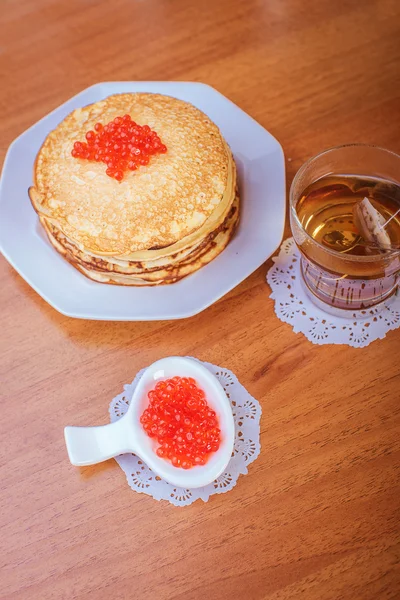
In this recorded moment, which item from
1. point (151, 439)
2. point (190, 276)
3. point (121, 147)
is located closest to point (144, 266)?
point (190, 276)

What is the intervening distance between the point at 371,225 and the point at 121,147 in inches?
20.3

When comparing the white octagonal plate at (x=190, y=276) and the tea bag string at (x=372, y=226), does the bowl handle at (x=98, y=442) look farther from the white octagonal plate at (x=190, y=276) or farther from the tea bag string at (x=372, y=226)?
the tea bag string at (x=372, y=226)

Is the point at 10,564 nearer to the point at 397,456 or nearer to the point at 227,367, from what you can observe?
the point at 227,367

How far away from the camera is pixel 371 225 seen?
1204 millimetres

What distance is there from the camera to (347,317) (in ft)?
4.30

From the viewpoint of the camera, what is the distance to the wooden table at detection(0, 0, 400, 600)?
42.0 inches

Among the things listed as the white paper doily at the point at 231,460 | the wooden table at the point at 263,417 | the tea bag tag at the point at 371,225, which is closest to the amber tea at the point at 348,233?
the tea bag tag at the point at 371,225

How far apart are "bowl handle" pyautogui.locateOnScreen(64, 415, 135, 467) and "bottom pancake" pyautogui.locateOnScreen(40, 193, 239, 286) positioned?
0.30 meters

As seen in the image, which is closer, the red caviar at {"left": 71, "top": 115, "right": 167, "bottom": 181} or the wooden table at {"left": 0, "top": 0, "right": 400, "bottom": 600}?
the wooden table at {"left": 0, "top": 0, "right": 400, "bottom": 600}

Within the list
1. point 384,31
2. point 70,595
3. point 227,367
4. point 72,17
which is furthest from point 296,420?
point 72,17

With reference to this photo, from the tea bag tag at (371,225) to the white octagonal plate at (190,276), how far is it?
183 mm

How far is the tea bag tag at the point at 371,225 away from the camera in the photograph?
120 centimetres

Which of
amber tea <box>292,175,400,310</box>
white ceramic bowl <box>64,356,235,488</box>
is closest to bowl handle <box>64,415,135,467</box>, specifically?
white ceramic bowl <box>64,356,235,488</box>

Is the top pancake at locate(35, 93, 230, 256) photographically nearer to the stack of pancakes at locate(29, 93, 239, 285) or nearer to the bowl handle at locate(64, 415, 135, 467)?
the stack of pancakes at locate(29, 93, 239, 285)
